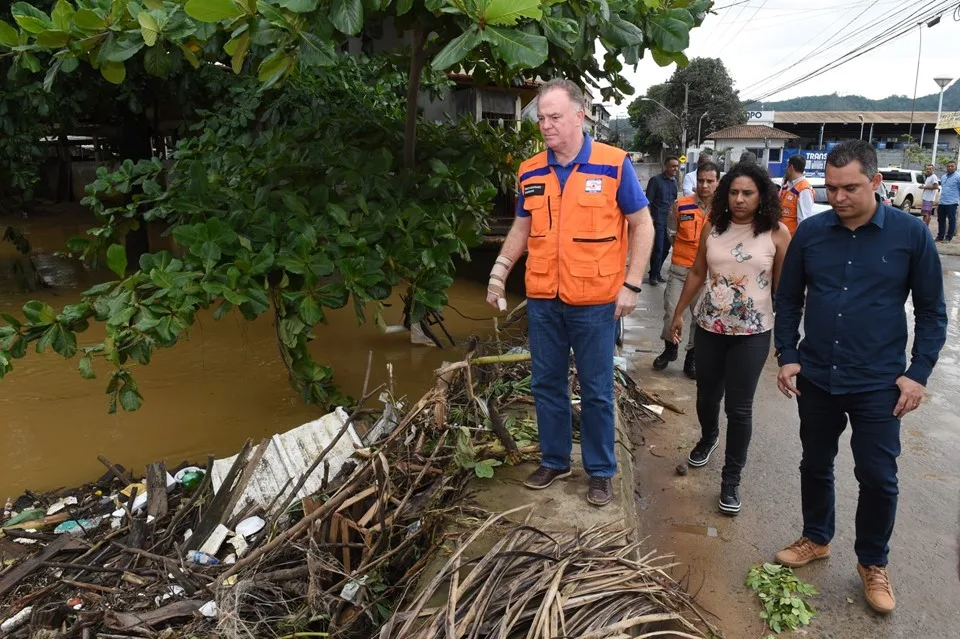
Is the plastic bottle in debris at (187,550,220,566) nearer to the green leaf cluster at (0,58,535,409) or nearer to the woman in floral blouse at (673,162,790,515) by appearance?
Answer: the green leaf cluster at (0,58,535,409)

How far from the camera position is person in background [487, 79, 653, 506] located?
9.36 feet

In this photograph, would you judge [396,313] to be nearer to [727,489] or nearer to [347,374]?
[347,374]

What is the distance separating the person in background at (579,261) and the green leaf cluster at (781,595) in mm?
739

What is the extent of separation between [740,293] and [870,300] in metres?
0.84

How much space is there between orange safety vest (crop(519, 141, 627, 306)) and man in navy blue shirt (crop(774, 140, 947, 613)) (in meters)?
0.81

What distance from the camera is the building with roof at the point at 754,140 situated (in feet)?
132

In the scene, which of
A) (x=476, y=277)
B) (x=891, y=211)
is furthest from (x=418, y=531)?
(x=476, y=277)

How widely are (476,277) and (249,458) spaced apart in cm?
772

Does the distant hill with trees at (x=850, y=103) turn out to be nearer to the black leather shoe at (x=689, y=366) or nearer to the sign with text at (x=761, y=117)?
the sign with text at (x=761, y=117)

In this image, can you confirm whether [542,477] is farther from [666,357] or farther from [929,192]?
[929,192]

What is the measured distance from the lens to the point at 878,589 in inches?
110

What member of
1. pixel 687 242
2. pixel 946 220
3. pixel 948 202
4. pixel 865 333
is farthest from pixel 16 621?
pixel 946 220

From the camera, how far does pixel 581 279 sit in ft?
9.50

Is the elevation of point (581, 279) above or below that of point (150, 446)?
above
